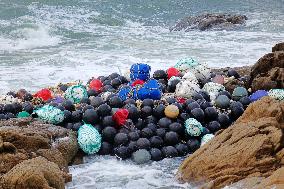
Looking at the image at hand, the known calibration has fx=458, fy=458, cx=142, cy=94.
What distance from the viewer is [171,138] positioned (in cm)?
750

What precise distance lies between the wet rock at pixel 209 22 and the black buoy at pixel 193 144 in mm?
18648

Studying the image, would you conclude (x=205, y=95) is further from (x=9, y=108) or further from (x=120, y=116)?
(x=9, y=108)

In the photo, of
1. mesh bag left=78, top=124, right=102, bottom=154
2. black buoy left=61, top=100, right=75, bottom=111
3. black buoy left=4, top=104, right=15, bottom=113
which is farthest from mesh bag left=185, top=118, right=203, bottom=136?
black buoy left=4, top=104, right=15, bottom=113

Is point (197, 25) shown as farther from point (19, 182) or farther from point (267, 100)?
point (19, 182)

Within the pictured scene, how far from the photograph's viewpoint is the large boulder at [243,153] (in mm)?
5750

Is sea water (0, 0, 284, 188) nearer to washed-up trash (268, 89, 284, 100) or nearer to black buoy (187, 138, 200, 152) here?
black buoy (187, 138, 200, 152)

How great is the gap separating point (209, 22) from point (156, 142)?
19.7m

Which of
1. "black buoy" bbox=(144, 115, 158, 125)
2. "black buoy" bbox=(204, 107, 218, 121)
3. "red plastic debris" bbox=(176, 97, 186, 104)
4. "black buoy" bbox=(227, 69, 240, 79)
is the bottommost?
"black buoy" bbox=(144, 115, 158, 125)

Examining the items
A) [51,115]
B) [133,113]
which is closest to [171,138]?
[133,113]

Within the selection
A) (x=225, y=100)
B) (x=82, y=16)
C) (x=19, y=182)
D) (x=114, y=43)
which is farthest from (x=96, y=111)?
(x=82, y=16)

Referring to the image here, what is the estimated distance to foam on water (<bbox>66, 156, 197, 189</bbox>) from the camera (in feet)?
20.7

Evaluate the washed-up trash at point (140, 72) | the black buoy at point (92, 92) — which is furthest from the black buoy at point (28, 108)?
the washed-up trash at point (140, 72)

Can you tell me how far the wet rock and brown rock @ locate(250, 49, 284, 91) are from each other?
16.4 m

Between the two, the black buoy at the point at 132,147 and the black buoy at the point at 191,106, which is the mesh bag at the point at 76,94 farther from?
the black buoy at the point at 191,106
